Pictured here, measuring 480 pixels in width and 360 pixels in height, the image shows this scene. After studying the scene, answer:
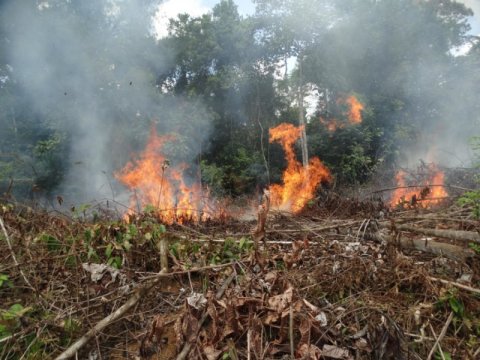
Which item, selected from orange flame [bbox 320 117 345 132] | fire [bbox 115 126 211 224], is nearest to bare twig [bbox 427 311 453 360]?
fire [bbox 115 126 211 224]

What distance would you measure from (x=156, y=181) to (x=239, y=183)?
6127 mm

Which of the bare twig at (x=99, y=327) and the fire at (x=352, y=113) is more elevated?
the fire at (x=352, y=113)

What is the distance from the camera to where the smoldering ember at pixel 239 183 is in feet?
8.09

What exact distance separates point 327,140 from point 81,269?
1534 centimetres

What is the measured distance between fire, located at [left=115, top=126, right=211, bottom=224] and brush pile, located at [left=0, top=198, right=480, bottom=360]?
20.9 ft

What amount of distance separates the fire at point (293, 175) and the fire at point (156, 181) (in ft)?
12.2

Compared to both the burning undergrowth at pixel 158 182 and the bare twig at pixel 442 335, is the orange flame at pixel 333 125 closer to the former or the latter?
the burning undergrowth at pixel 158 182

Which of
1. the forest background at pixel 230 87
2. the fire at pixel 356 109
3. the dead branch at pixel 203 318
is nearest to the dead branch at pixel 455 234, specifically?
the dead branch at pixel 203 318

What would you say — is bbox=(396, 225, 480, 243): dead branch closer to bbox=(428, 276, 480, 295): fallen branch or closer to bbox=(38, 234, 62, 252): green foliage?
bbox=(428, 276, 480, 295): fallen branch

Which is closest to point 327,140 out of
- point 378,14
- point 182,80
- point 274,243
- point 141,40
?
point 378,14

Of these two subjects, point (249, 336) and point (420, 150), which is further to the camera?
point (420, 150)

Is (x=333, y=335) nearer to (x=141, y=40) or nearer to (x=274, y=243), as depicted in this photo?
(x=274, y=243)

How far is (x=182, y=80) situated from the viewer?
747 inches

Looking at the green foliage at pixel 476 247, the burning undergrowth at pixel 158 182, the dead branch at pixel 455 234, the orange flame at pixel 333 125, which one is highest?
the orange flame at pixel 333 125
